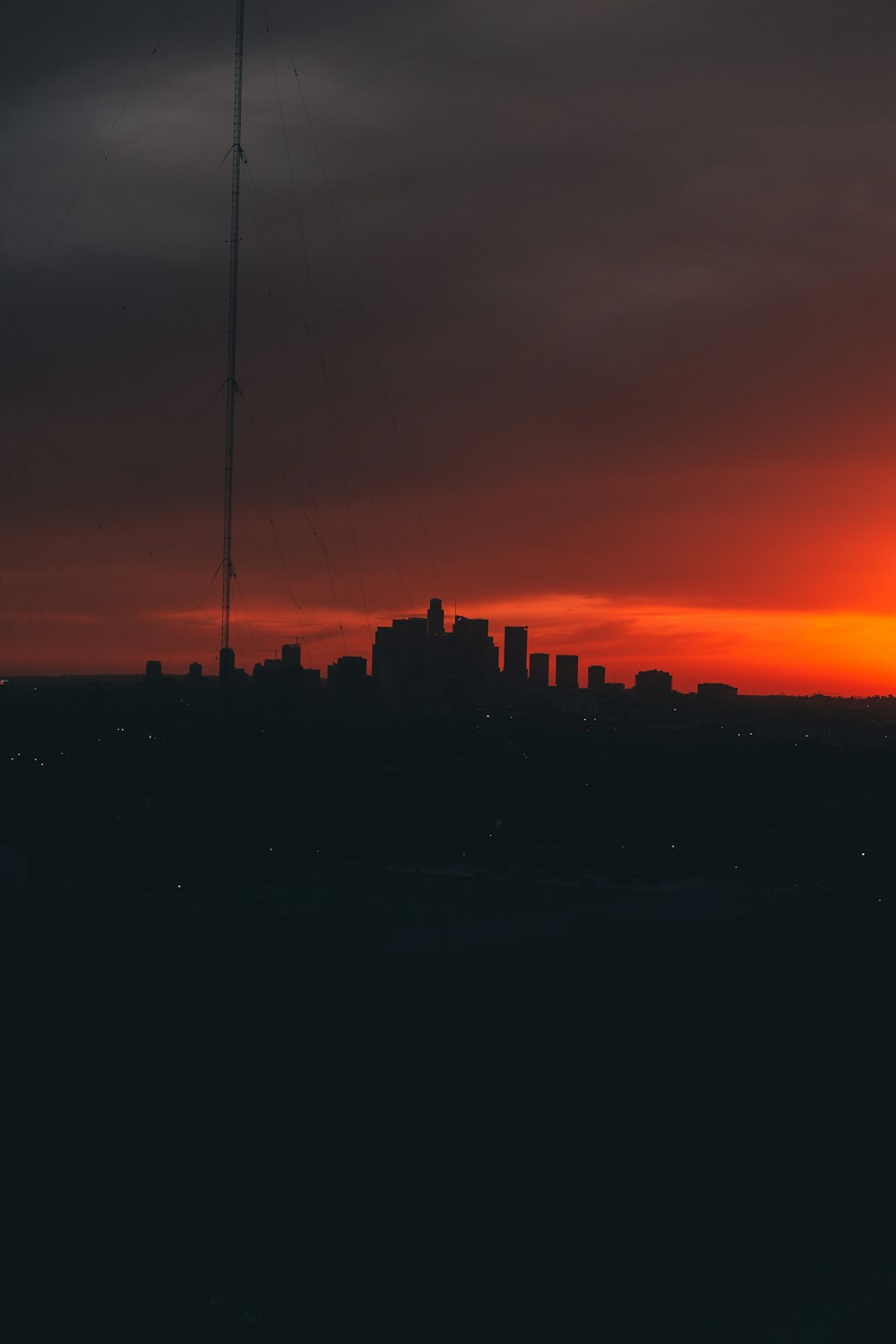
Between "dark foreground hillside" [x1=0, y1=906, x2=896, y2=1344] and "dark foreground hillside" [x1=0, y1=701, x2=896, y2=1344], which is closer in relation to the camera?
"dark foreground hillside" [x1=0, y1=906, x2=896, y2=1344]

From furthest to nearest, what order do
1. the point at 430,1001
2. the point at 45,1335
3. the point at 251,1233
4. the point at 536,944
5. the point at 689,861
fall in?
the point at 689,861, the point at 536,944, the point at 430,1001, the point at 251,1233, the point at 45,1335

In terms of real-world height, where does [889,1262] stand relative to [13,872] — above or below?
below

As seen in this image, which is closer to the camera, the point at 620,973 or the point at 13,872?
the point at 620,973

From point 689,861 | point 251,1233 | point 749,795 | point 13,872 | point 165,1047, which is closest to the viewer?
point 251,1233

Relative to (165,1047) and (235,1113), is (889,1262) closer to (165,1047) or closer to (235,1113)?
(235,1113)

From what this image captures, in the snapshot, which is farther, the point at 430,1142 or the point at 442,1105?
the point at 442,1105

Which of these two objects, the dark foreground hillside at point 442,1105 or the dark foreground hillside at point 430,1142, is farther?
the dark foreground hillside at point 442,1105

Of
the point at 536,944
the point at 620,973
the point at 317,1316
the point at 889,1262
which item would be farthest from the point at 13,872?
the point at 889,1262

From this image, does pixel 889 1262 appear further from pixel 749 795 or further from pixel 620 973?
pixel 749 795
